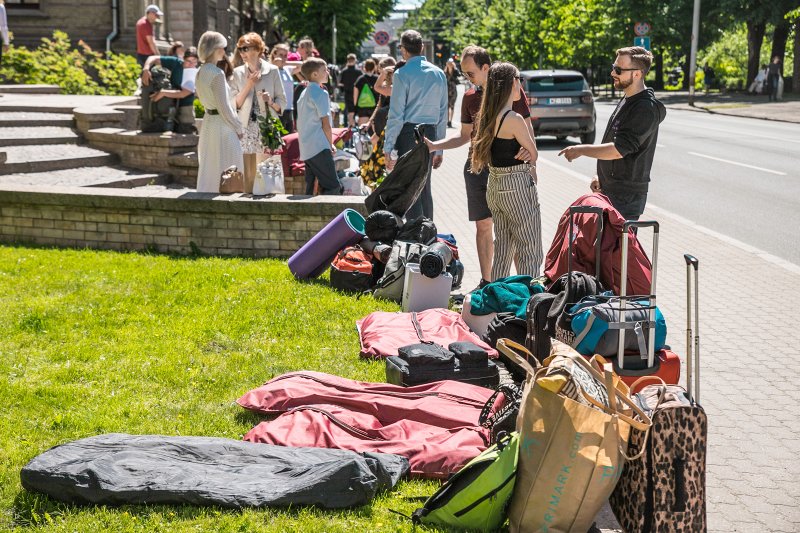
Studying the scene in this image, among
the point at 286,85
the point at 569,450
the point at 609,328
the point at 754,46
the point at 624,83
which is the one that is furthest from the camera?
the point at 754,46

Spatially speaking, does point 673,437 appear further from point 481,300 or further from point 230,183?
point 230,183

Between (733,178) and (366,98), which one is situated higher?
(366,98)

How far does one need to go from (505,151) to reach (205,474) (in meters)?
3.98

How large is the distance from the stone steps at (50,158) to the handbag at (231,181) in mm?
4367

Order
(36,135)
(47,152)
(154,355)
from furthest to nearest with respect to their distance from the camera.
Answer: (36,135) → (47,152) → (154,355)

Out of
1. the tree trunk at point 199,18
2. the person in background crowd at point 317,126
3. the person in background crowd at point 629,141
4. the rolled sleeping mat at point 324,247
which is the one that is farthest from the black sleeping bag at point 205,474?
the tree trunk at point 199,18

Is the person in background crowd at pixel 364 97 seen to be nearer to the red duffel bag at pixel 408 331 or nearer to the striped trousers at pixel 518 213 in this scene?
the striped trousers at pixel 518 213

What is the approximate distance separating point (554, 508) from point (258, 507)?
1281 millimetres

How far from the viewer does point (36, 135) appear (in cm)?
1505

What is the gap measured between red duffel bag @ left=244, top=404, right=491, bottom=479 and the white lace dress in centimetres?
571

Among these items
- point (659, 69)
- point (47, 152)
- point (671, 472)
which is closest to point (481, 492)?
point (671, 472)

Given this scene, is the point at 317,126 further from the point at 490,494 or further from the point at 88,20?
the point at 88,20

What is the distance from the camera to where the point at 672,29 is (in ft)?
184

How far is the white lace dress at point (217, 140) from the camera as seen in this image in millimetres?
10359
